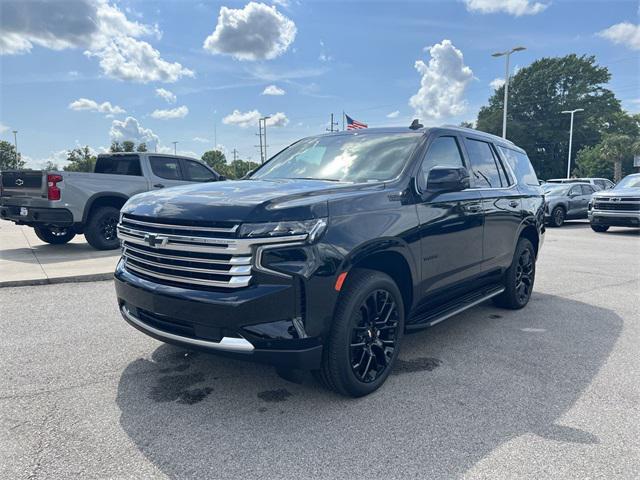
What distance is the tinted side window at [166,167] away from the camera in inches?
390

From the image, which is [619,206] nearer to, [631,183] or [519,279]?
[631,183]

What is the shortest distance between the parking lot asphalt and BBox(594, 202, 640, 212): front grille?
10.3 metres

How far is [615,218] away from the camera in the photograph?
44.5ft

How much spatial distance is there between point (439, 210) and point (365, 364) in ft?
4.70

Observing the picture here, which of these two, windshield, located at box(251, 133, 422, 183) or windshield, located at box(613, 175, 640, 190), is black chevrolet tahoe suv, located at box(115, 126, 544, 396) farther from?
windshield, located at box(613, 175, 640, 190)

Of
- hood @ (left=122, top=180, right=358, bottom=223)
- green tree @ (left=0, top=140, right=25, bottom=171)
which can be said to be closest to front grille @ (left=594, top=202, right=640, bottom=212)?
hood @ (left=122, top=180, right=358, bottom=223)

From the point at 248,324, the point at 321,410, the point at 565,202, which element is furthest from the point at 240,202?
the point at 565,202

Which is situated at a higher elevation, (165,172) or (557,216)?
(165,172)

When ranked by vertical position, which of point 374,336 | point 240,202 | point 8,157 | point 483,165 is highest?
point 8,157

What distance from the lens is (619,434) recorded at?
280 cm

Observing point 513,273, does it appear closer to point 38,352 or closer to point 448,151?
point 448,151

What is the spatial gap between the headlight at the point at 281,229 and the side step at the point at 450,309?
131 centimetres

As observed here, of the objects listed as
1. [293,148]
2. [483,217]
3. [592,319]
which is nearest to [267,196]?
[293,148]

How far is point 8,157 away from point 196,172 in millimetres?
72110
